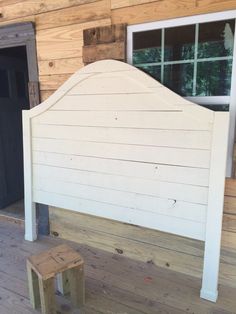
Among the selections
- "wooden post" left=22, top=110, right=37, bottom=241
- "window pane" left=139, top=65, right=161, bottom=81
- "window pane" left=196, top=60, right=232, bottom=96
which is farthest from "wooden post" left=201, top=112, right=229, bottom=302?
"wooden post" left=22, top=110, right=37, bottom=241

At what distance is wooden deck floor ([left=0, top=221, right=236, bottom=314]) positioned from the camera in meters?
1.72

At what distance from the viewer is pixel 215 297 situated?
5.82 ft

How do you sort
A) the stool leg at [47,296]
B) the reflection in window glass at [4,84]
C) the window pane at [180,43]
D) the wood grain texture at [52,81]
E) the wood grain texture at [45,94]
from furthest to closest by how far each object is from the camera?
the reflection in window glass at [4,84]
the wood grain texture at [45,94]
the wood grain texture at [52,81]
the window pane at [180,43]
the stool leg at [47,296]

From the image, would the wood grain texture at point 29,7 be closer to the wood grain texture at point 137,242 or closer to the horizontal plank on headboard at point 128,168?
the horizontal plank on headboard at point 128,168

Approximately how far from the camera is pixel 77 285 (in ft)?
5.63

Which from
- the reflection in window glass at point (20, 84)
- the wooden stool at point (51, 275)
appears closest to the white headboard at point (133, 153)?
the wooden stool at point (51, 275)

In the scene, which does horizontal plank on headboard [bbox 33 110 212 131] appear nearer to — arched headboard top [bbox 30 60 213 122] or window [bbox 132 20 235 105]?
arched headboard top [bbox 30 60 213 122]

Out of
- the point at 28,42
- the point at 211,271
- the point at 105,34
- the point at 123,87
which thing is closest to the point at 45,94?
the point at 28,42

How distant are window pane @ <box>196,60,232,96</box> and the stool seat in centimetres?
134

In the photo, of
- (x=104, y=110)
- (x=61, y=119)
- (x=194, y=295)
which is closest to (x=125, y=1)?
(x=104, y=110)

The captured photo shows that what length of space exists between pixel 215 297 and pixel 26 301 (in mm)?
1230

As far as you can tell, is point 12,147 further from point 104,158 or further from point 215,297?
point 215,297

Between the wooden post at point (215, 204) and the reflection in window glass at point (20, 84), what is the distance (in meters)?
2.53

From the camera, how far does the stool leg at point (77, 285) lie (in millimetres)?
1693
